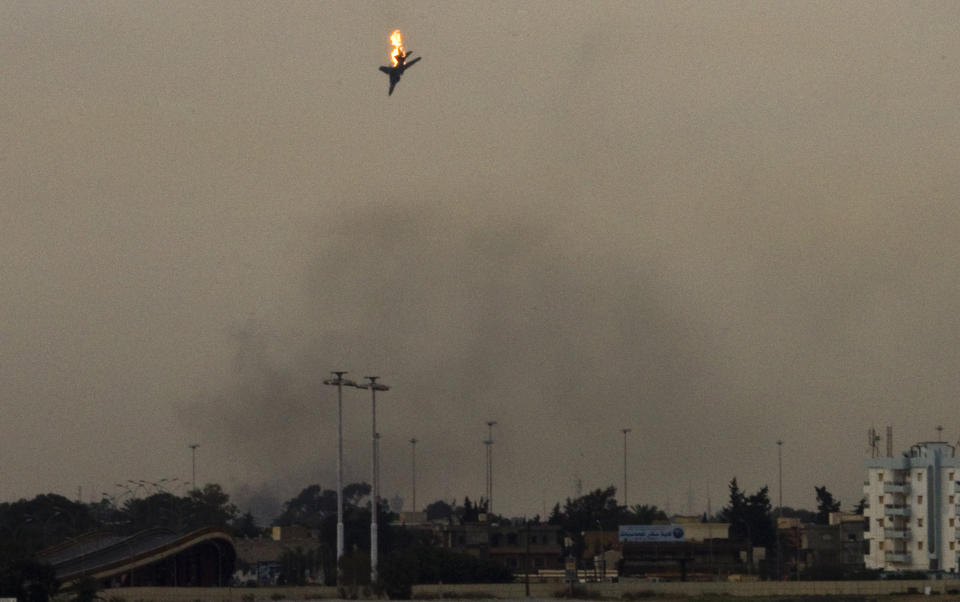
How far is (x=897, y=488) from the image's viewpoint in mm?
191125

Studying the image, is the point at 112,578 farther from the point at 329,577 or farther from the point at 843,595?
the point at 843,595

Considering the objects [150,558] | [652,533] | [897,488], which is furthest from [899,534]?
[150,558]

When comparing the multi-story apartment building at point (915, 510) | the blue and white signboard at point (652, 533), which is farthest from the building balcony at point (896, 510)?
the blue and white signboard at point (652, 533)

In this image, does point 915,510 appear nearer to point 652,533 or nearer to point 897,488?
point 897,488

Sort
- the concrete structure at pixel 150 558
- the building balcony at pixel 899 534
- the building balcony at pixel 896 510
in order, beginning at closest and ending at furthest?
the concrete structure at pixel 150 558 < the building balcony at pixel 899 534 < the building balcony at pixel 896 510

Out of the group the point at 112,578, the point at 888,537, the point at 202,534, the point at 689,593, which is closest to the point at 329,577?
the point at 202,534

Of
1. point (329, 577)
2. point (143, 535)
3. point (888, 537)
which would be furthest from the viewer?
point (888, 537)

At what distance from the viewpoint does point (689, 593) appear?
13838 cm

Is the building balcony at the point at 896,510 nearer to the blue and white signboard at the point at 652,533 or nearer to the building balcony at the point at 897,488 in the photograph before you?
the building balcony at the point at 897,488

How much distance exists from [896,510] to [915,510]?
2.23 metres

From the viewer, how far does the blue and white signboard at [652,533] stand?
180 metres

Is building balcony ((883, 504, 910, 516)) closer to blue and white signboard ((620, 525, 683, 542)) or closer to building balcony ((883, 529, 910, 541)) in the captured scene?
building balcony ((883, 529, 910, 541))

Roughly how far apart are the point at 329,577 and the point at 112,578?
135ft

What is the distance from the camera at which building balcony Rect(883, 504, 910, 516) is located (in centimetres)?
18938
